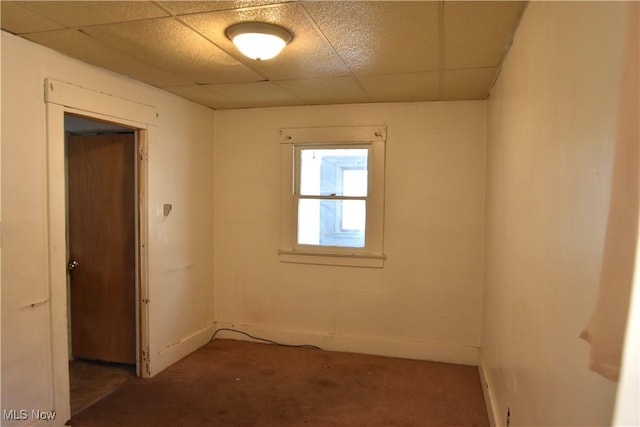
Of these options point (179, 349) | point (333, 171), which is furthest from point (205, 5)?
point (179, 349)

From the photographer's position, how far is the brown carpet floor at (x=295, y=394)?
2734 millimetres

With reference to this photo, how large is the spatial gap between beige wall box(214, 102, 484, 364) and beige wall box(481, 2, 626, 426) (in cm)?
125

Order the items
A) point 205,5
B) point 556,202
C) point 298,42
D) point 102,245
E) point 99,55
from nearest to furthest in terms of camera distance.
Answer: point 556,202, point 205,5, point 298,42, point 99,55, point 102,245

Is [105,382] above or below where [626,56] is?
below

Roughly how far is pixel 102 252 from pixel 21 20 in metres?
2.03

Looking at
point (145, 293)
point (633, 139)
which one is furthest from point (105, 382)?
point (633, 139)

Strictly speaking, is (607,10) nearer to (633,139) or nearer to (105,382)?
(633,139)

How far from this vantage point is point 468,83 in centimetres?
308

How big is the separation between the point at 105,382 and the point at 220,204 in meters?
1.88

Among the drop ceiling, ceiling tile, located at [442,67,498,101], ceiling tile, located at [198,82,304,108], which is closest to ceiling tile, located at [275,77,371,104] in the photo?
the drop ceiling

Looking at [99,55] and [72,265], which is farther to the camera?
[72,265]

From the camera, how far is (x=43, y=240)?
240 cm

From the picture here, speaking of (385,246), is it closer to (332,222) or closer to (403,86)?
(332,222)

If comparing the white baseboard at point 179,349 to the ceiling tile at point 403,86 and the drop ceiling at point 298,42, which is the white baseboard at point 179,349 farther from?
the ceiling tile at point 403,86
